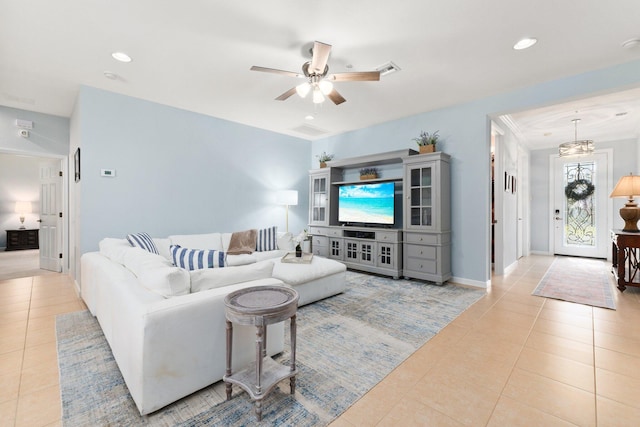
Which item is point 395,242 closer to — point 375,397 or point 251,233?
point 251,233

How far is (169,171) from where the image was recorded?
4184 millimetres

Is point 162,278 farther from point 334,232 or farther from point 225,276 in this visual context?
point 334,232

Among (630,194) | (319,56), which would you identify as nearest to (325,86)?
(319,56)

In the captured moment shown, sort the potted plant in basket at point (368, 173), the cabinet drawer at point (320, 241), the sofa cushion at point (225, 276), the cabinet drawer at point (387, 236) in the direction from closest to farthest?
Answer: the sofa cushion at point (225, 276), the cabinet drawer at point (387, 236), the potted plant in basket at point (368, 173), the cabinet drawer at point (320, 241)

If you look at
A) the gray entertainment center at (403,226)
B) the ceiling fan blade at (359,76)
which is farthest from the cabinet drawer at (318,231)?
the ceiling fan blade at (359,76)

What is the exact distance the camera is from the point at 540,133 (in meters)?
5.56

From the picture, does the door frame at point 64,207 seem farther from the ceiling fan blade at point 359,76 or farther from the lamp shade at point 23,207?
the ceiling fan blade at point 359,76

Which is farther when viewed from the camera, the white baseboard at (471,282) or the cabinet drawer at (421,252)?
the cabinet drawer at (421,252)

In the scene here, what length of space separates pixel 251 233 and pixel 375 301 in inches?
85.1

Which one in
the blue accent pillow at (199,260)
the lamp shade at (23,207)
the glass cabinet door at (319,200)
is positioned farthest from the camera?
the lamp shade at (23,207)

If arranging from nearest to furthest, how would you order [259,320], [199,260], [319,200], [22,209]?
[259,320] < [199,260] < [319,200] < [22,209]

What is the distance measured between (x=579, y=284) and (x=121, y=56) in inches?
256

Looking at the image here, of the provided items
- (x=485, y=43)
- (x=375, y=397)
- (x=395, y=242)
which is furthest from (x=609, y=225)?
(x=375, y=397)

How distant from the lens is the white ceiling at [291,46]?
7.06 ft
